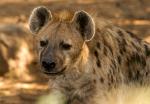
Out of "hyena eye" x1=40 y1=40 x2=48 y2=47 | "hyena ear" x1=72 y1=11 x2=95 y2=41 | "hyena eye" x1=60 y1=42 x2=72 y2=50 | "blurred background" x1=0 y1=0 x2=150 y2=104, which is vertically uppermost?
"hyena ear" x1=72 y1=11 x2=95 y2=41

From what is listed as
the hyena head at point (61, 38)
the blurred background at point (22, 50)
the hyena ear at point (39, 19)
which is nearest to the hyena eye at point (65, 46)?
the hyena head at point (61, 38)

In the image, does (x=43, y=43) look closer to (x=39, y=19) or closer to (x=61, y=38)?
(x=61, y=38)

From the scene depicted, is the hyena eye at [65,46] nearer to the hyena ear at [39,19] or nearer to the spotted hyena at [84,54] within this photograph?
the spotted hyena at [84,54]

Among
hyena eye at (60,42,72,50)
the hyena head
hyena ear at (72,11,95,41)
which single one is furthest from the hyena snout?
hyena ear at (72,11,95,41)

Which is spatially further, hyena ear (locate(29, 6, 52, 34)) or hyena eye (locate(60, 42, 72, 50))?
hyena ear (locate(29, 6, 52, 34))

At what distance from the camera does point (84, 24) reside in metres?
4.17

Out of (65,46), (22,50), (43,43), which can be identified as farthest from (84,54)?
(22,50)

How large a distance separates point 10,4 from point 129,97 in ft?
15.3

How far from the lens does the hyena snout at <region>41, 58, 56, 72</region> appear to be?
396 centimetres

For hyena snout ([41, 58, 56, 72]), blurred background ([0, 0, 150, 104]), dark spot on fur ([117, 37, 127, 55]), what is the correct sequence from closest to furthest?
hyena snout ([41, 58, 56, 72]) < dark spot on fur ([117, 37, 127, 55]) < blurred background ([0, 0, 150, 104])

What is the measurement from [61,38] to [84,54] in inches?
8.1

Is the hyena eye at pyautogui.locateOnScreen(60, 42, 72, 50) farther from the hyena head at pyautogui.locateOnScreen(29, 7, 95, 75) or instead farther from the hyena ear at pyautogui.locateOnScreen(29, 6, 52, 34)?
the hyena ear at pyautogui.locateOnScreen(29, 6, 52, 34)

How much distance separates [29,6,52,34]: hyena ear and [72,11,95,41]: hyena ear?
8.2 inches

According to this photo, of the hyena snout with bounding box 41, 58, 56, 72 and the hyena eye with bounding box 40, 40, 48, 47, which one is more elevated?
the hyena eye with bounding box 40, 40, 48, 47
